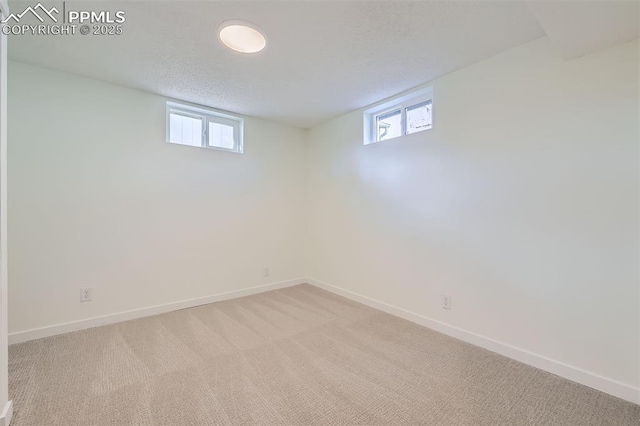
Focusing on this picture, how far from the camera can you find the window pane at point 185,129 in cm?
309

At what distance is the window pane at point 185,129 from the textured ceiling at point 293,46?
299mm

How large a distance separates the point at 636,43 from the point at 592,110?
40 centimetres

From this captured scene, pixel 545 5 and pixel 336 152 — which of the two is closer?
pixel 545 5

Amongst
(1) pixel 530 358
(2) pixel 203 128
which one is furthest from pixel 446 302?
(2) pixel 203 128

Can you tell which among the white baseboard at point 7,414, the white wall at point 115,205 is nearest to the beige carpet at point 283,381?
the white baseboard at point 7,414

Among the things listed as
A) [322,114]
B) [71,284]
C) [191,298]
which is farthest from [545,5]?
[71,284]

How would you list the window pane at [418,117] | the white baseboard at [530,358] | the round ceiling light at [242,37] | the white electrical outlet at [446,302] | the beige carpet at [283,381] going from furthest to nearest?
the window pane at [418,117] < the white electrical outlet at [446,302] < the round ceiling light at [242,37] < the white baseboard at [530,358] < the beige carpet at [283,381]

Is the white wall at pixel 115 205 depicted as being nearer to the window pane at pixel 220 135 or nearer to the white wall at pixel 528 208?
the window pane at pixel 220 135

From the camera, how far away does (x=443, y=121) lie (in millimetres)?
2531

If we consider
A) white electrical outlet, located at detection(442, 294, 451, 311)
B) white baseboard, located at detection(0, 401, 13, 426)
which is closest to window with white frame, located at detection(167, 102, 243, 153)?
white baseboard, located at detection(0, 401, 13, 426)

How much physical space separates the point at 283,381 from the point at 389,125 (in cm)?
276

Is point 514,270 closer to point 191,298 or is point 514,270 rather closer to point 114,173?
point 191,298

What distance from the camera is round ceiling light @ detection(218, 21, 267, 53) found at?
71.9 inches

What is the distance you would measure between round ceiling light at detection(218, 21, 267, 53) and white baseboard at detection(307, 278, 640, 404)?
278 centimetres
